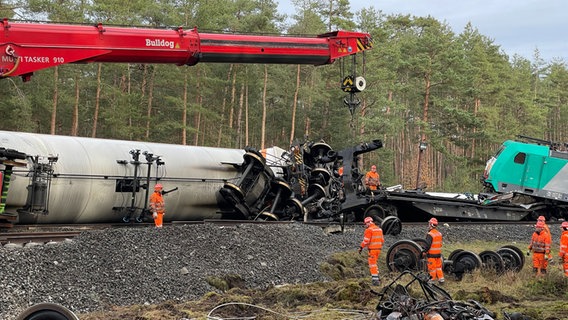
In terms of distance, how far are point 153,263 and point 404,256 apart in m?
5.25

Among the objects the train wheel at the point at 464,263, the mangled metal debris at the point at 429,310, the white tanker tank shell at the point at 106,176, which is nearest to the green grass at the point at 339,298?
the train wheel at the point at 464,263

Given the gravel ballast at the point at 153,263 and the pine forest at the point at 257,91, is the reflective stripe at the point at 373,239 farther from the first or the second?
the pine forest at the point at 257,91

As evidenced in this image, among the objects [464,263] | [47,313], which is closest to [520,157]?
[464,263]

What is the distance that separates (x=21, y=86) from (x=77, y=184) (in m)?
22.5

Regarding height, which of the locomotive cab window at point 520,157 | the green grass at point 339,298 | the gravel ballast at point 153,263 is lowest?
the green grass at point 339,298

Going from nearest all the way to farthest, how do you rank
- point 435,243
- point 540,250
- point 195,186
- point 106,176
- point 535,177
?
point 435,243 → point 540,250 → point 106,176 → point 195,186 → point 535,177

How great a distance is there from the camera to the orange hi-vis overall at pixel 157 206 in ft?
47.1

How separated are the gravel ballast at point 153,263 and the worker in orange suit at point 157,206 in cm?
175

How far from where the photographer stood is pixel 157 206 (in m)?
14.5

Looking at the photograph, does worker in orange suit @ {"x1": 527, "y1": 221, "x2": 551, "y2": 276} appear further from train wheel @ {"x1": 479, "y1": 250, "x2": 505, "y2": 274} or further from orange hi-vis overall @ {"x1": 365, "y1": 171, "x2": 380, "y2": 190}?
orange hi-vis overall @ {"x1": 365, "y1": 171, "x2": 380, "y2": 190}

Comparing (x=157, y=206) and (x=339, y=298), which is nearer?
(x=339, y=298)

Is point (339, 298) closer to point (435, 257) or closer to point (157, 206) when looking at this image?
point (435, 257)

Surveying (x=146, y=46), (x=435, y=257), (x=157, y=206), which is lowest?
(x=435, y=257)

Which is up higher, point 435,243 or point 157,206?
point 157,206
